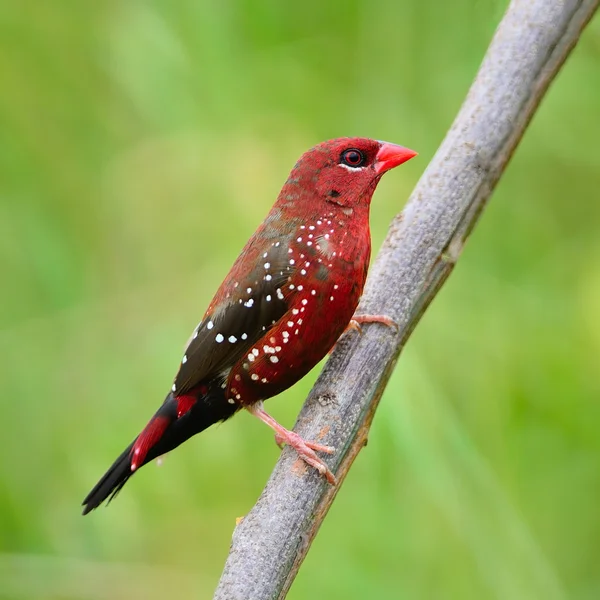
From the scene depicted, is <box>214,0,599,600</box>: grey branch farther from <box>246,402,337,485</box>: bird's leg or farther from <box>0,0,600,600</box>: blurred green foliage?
<box>0,0,600,600</box>: blurred green foliage

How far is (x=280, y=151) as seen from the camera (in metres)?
3.52

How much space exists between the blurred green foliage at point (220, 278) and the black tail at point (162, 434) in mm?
546

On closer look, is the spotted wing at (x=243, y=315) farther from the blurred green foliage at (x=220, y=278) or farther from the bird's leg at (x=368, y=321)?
the blurred green foliage at (x=220, y=278)

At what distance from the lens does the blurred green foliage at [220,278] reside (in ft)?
10.3

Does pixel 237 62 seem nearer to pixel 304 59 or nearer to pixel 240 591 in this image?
pixel 304 59

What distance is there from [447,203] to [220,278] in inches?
44.4

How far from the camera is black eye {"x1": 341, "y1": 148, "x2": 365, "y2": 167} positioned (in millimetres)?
2684

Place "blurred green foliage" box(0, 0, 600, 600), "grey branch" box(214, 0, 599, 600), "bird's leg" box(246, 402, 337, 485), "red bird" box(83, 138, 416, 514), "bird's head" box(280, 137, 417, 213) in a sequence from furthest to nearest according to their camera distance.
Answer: "blurred green foliage" box(0, 0, 600, 600) < "bird's head" box(280, 137, 417, 213) < "red bird" box(83, 138, 416, 514) < "grey branch" box(214, 0, 599, 600) < "bird's leg" box(246, 402, 337, 485)

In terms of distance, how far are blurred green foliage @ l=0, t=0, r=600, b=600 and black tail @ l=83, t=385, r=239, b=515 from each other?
546 mm

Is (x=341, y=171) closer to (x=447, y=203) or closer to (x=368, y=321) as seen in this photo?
(x=447, y=203)

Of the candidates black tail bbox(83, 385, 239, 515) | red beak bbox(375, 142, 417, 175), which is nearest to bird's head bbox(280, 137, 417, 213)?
red beak bbox(375, 142, 417, 175)

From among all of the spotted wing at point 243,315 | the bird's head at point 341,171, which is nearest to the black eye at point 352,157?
the bird's head at point 341,171

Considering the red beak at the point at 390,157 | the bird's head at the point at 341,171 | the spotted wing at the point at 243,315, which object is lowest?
the spotted wing at the point at 243,315


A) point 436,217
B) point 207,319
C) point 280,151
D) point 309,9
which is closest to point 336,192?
point 436,217
